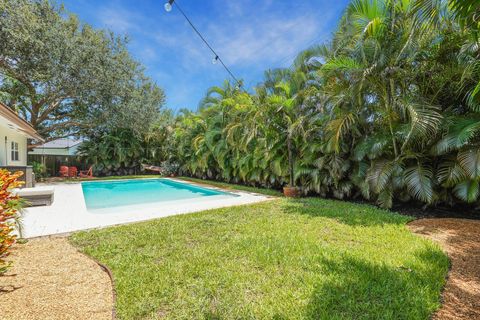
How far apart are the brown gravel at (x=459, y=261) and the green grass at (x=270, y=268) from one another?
13 cm

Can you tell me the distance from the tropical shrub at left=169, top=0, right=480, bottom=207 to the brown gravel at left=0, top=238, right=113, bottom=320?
540cm

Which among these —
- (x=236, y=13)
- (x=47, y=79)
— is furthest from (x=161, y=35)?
(x=47, y=79)

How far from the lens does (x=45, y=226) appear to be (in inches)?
223

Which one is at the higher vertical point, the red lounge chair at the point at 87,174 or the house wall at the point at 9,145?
the house wall at the point at 9,145

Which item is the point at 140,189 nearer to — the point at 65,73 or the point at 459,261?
the point at 65,73

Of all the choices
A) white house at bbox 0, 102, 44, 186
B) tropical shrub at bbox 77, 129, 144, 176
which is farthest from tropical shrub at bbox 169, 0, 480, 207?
tropical shrub at bbox 77, 129, 144, 176

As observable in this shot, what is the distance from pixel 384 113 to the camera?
7.32 meters

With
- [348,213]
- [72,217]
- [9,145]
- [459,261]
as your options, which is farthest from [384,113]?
[9,145]

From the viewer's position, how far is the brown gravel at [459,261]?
8.78ft

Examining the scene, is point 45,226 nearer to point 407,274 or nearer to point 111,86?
point 407,274

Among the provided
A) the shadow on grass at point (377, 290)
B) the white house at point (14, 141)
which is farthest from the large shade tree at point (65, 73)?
the shadow on grass at point (377, 290)

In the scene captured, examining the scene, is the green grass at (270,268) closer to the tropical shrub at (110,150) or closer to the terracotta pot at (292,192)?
the terracotta pot at (292,192)

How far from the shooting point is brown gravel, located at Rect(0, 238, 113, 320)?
2643mm

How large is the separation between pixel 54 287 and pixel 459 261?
6094 millimetres
